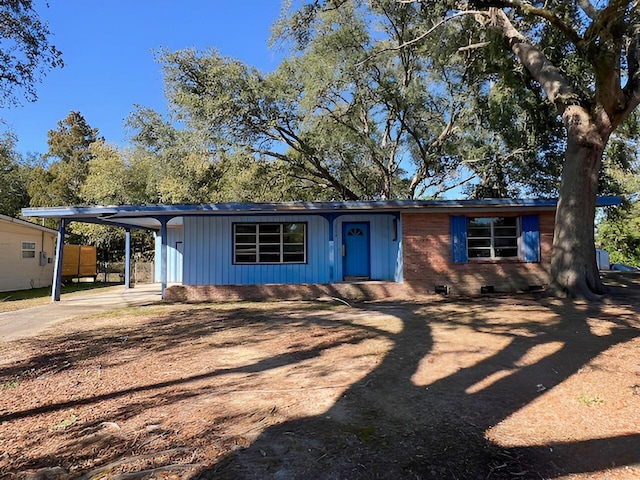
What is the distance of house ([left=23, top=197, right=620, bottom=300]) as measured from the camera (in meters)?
12.1

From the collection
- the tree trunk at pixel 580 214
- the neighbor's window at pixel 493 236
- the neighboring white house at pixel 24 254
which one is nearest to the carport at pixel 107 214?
the neighboring white house at pixel 24 254

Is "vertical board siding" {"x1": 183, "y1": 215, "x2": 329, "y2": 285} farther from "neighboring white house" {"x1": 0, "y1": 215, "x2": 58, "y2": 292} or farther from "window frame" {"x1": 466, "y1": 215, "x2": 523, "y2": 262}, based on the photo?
"neighboring white house" {"x1": 0, "y1": 215, "x2": 58, "y2": 292}

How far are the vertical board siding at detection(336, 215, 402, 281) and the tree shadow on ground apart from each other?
7710 mm

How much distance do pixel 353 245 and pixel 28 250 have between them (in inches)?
586

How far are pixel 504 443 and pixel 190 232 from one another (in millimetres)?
11542

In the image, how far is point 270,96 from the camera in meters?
15.2

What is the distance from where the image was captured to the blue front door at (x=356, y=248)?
13.5 meters

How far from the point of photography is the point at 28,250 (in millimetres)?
18625

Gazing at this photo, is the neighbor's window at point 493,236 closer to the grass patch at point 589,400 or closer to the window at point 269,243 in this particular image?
the window at point 269,243

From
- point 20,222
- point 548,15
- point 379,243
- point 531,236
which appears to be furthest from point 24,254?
point 548,15

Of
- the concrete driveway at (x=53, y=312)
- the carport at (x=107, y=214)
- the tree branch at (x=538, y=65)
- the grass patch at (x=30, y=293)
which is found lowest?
the concrete driveway at (x=53, y=312)

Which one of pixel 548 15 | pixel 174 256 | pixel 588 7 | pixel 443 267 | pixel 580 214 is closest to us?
pixel 548 15

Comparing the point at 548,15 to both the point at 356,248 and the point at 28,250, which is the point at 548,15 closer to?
the point at 356,248

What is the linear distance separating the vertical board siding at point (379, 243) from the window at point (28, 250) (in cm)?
1426
